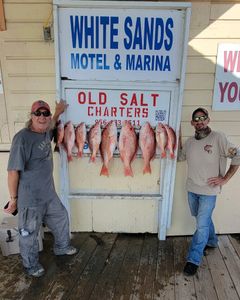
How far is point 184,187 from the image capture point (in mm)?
3512

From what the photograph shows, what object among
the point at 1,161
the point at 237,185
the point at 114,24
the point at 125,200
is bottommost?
the point at 125,200

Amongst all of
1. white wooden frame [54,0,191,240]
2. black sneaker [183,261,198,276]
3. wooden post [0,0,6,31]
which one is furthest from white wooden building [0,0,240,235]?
black sneaker [183,261,198,276]

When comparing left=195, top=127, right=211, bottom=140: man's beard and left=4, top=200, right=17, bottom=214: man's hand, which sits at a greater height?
left=195, top=127, right=211, bottom=140: man's beard

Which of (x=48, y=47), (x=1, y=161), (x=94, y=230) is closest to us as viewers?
(x=48, y=47)

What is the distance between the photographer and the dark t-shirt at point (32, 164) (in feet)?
8.70

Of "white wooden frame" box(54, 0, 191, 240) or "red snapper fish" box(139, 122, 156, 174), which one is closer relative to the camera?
"white wooden frame" box(54, 0, 191, 240)

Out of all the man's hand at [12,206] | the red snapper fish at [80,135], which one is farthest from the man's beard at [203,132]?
the man's hand at [12,206]

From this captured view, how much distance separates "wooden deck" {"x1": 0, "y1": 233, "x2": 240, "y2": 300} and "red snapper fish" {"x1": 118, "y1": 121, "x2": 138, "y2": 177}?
1.02 meters

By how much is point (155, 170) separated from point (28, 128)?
1.51m

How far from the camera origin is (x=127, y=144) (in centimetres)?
310

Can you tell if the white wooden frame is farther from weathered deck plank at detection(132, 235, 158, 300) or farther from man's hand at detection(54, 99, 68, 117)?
weathered deck plank at detection(132, 235, 158, 300)

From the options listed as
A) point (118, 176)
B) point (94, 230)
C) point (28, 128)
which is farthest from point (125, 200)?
point (28, 128)

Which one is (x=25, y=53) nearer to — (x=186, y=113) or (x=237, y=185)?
(x=186, y=113)

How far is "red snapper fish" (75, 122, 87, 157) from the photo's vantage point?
310 cm
